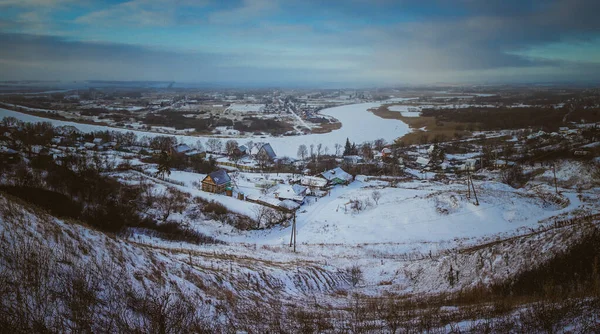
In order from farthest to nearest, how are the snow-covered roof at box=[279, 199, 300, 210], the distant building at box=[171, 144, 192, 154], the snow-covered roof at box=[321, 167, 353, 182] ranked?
the distant building at box=[171, 144, 192, 154], the snow-covered roof at box=[321, 167, 353, 182], the snow-covered roof at box=[279, 199, 300, 210]

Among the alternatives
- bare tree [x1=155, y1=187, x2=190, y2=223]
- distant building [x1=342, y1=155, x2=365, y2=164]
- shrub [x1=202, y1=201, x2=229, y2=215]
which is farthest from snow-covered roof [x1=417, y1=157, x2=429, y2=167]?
bare tree [x1=155, y1=187, x2=190, y2=223]

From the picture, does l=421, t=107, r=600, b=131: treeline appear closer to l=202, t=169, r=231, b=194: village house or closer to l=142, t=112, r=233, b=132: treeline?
l=142, t=112, r=233, b=132: treeline

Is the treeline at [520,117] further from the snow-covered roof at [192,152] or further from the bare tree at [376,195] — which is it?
the snow-covered roof at [192,152]

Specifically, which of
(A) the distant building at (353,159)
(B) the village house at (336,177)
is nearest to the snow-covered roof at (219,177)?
(B) the village house at (336,177)

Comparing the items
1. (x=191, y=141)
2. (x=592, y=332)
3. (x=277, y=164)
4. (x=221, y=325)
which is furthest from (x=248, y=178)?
(x=592, y=332)

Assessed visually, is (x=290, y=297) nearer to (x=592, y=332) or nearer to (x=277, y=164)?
(x=592, y=332)

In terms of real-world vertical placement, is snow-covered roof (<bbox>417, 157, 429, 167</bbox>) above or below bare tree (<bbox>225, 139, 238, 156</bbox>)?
below

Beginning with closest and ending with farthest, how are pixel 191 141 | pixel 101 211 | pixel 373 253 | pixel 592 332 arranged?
pixel 592 332, pixel 373 253, pixel 101 211, pixel 191 141
